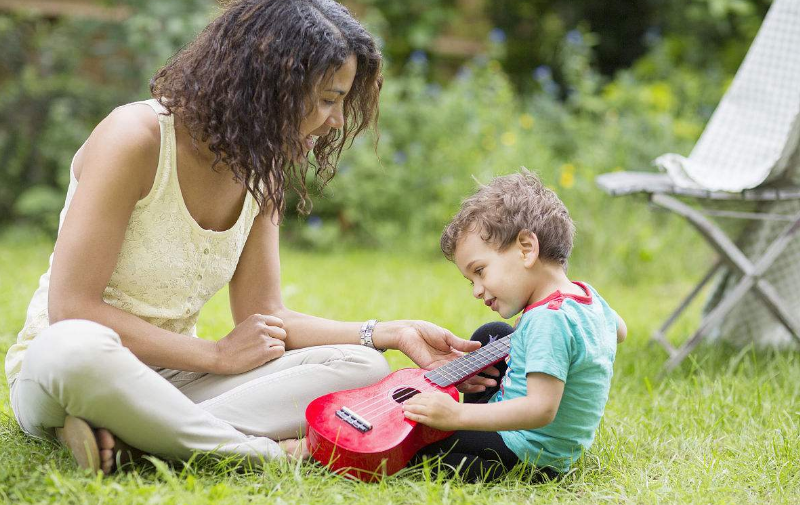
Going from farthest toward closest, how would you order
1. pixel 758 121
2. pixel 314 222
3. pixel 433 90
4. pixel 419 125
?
1. pixel 433 90
2. pixel 419 125
3. pixel 314 222
4. pixel 758 121

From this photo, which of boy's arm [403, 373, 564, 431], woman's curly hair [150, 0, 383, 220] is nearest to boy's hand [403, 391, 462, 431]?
boy's arm [403, 373, 564, 431]

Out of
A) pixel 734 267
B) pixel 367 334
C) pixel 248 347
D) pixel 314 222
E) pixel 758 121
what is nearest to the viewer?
pixel 248 347

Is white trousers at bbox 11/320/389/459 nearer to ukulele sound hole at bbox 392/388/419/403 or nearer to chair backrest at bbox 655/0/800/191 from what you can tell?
ukulele sound hole at bbox 392/388/419/403

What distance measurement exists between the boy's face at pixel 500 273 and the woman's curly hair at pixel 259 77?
0.48m

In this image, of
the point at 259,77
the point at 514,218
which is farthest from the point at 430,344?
the point at 259,77

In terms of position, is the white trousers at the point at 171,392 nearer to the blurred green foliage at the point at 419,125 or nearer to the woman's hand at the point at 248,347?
the woman's hand at the point at 248,347

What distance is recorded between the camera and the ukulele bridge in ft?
6.52

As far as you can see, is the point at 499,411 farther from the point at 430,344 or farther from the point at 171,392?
the point at 171,392

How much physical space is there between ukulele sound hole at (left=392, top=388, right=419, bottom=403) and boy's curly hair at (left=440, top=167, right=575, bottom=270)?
13.9 inches

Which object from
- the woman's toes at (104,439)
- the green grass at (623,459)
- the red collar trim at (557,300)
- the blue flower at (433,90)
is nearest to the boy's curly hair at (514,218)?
the red collar trim at (557,300)

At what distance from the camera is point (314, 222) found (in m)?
5.92

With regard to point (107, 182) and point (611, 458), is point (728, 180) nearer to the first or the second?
point (611, 458)

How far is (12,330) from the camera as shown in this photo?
3.39m

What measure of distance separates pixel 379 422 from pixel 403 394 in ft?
0.40
